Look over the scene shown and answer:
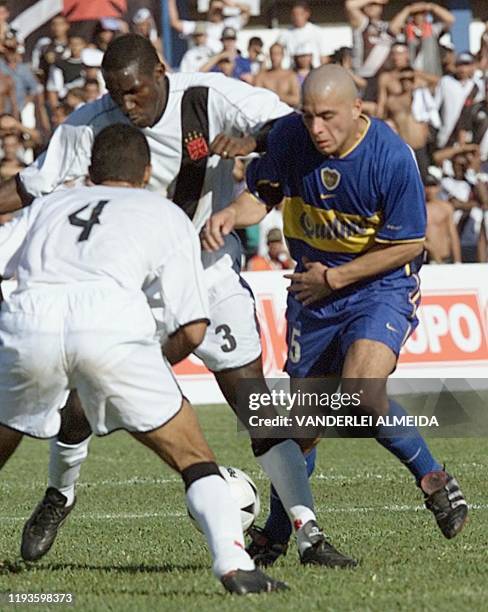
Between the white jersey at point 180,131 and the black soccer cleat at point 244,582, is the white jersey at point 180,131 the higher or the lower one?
the higher one

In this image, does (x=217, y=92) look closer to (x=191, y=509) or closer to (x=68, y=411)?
(x=68, y=411)

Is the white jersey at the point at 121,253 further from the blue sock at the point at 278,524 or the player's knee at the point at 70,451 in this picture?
the blue sock at the point at 278,524

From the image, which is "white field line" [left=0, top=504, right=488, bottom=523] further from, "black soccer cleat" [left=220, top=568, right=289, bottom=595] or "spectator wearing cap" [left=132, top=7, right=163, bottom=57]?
"spectator wearing cap" [left=132, top=7, right=163, bottom=57]

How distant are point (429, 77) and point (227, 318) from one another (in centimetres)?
1292

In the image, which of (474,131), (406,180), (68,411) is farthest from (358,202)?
(474,131)

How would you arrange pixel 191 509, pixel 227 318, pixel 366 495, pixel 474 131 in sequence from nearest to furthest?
pixel 191 509, pixel 227 318, pixel 366 495, pixel 474 131

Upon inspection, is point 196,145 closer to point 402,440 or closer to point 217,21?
point 402,440

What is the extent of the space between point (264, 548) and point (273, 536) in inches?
3.1

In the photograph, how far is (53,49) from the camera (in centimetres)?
1956

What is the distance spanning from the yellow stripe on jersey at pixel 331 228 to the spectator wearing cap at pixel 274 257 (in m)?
9.76

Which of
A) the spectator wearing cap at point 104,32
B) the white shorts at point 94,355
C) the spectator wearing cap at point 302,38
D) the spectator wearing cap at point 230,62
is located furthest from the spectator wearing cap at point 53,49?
the white shorts at point 94,355

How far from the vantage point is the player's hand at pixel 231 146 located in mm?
7172

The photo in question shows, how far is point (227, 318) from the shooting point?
24.7 ft

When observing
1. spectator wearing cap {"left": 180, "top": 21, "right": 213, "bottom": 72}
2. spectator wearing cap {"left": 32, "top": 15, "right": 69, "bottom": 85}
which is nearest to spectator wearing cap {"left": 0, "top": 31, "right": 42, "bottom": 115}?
spectator wearing cap {"left": 32, "top": 15, "right": 69, "bottom": 85}
